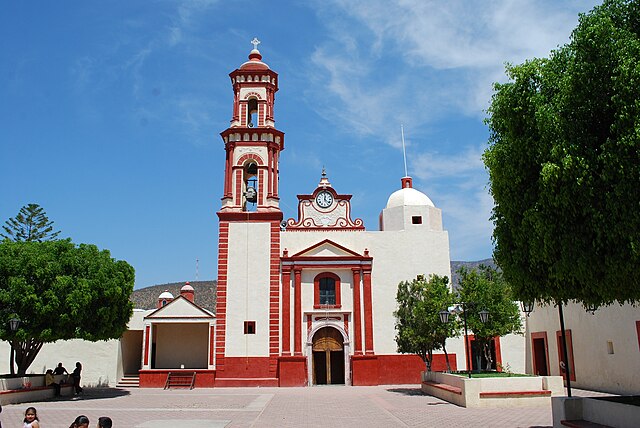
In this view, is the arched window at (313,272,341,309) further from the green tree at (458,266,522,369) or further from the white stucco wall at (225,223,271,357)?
the green tree at (458,266,522,369)

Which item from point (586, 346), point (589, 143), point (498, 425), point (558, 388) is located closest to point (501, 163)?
point (589, 143)

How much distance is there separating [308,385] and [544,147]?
2049 cm

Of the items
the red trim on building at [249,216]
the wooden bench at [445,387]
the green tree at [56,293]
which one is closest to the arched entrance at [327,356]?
the wooden bench at [445,387]

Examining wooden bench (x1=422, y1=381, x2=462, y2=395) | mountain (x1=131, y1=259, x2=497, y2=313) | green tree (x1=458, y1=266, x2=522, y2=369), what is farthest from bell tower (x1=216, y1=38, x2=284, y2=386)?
mountain (x1=131, y1=259, x2=497, y2=313)

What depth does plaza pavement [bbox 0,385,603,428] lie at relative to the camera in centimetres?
1388

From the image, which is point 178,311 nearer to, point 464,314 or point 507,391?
point 464,314

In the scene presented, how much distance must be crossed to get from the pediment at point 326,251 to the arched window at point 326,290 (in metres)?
0.98

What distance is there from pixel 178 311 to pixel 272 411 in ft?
43.5

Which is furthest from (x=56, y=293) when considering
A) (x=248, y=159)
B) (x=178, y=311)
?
(x=248, y=159)

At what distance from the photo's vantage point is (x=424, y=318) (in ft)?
73.8

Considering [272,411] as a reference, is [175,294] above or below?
above

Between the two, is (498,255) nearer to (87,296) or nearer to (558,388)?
(558,388)

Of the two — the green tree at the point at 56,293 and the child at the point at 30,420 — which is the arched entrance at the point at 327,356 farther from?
the child at the point at 30,420

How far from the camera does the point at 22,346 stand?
20734 millimetres
